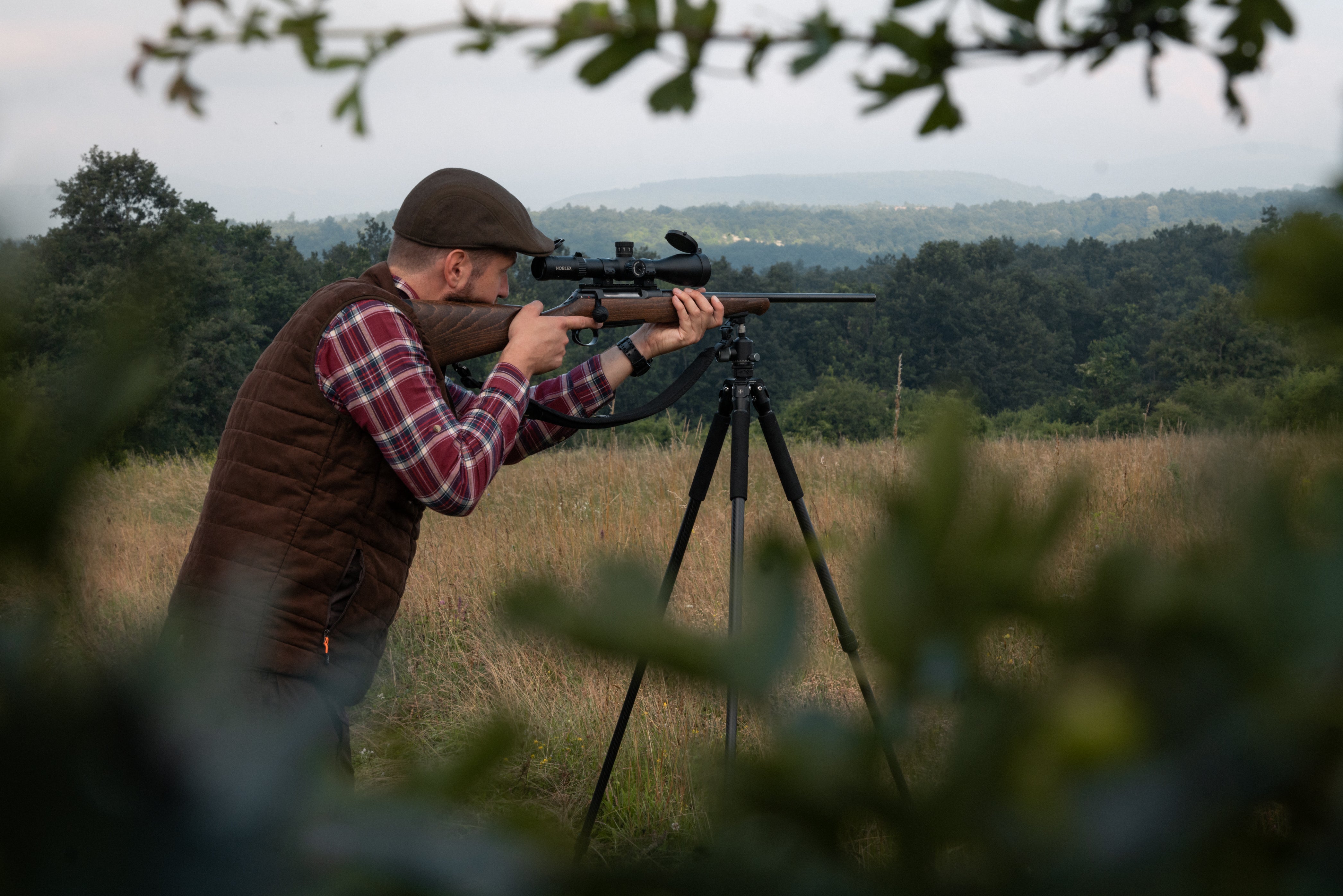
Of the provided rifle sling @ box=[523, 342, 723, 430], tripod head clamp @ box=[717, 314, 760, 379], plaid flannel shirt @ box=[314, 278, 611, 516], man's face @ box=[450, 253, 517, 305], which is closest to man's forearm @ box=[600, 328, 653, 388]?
rifle sling @ box=[523, 342, 723, 430]

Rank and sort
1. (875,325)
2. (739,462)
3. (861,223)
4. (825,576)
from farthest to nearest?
(861,223)
(875,325)
(739,462)
(825,576)

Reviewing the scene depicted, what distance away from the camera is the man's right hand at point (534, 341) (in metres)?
2.42

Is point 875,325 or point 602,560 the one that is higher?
point 602,560

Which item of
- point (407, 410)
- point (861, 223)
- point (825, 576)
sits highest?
point (861, 223)

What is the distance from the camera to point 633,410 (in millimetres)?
3010

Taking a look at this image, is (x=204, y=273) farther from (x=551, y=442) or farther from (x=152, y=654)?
(x=551, y=442)

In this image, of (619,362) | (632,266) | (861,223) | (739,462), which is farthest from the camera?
(861,223)

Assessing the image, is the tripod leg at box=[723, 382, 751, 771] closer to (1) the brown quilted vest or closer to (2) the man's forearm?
(2) the man's forearm

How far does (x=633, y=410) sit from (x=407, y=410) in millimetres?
988

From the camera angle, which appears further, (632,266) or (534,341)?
(632,266)

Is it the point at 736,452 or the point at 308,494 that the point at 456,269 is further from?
the point at 736,452

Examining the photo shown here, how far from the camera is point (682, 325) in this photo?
3.02m

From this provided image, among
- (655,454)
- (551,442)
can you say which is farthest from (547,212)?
(551,442)

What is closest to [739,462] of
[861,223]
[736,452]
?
[736,452]
